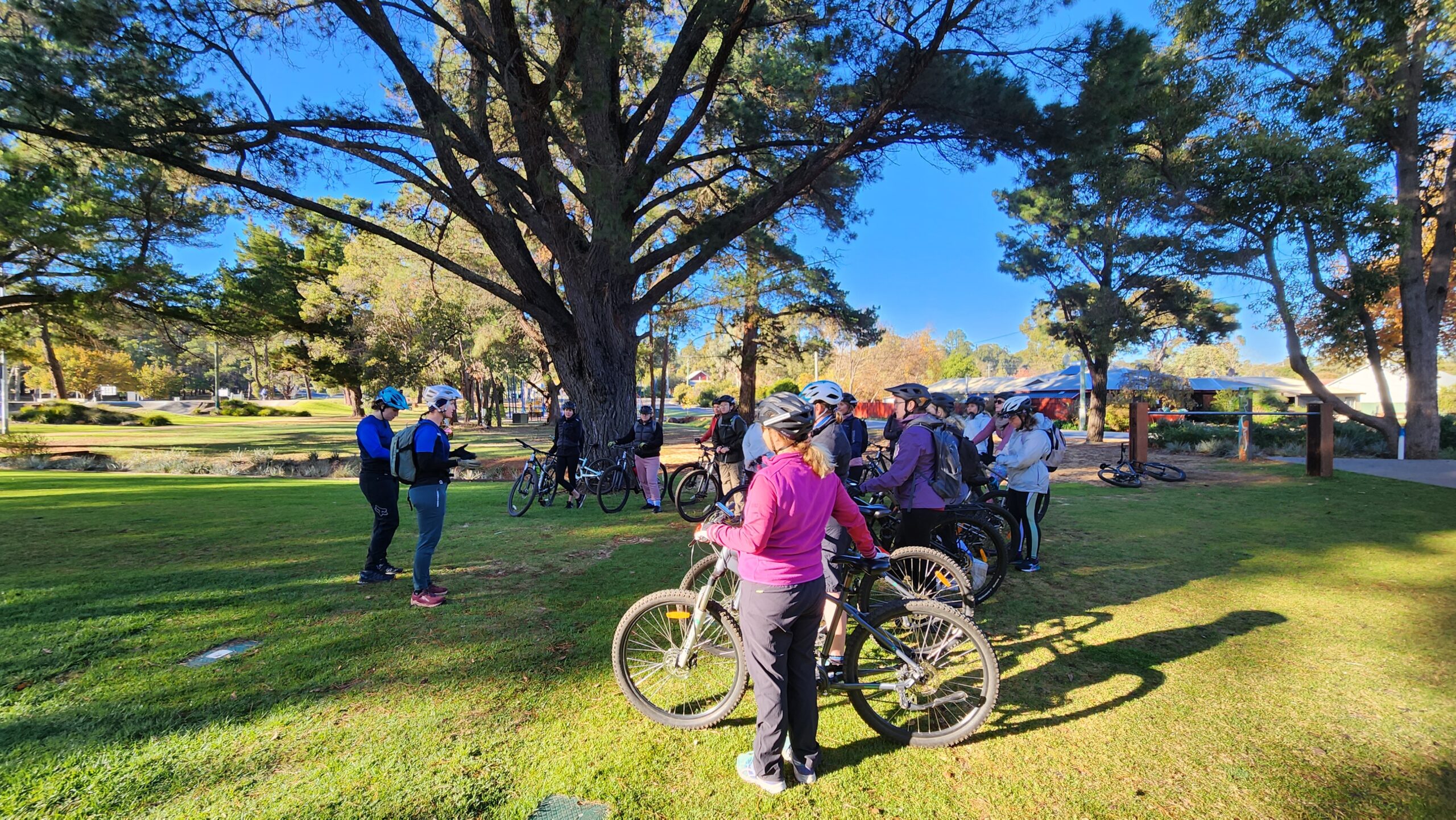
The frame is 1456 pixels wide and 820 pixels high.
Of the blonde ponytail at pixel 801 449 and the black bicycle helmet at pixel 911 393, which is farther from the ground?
the black bicycle helmet at pixel 911 393

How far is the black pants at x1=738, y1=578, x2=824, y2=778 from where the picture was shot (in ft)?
7.98

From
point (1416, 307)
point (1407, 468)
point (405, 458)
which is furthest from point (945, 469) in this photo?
point (1416, 307)

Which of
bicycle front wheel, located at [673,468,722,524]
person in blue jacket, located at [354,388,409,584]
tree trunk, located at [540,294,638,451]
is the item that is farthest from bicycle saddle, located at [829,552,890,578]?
tree trunk, located at [540,294,638,451]

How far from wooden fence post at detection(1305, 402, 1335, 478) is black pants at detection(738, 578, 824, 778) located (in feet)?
44.0

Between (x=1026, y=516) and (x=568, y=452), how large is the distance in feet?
20.6

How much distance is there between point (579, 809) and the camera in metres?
2.36

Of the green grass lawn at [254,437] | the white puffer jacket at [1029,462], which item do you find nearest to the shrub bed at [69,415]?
the green grass lawn at [254,437]

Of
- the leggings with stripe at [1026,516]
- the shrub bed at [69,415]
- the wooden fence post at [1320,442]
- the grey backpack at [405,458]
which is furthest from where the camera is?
the shrub bed at [69,415]

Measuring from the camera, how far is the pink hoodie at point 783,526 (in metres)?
2.40

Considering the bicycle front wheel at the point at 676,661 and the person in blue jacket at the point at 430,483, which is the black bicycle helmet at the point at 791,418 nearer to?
the bicycle front wheel at the point at 676,661

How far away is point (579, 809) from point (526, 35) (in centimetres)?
1104

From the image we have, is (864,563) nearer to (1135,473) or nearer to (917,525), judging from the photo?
(917,525)

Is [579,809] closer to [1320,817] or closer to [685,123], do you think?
[1320,817]

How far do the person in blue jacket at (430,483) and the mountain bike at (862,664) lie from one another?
7.53 ft
